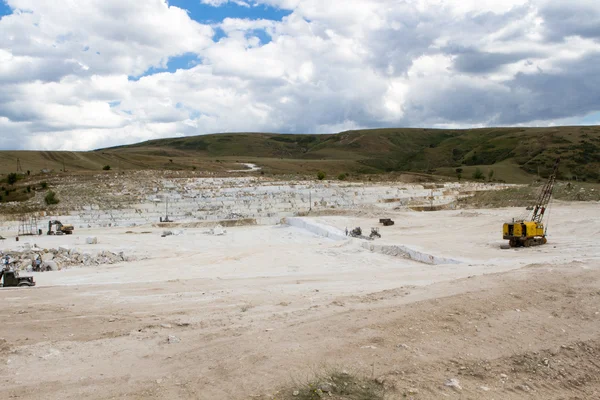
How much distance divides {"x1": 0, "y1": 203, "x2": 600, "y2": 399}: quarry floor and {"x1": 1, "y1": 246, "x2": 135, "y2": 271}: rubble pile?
1.08 metres

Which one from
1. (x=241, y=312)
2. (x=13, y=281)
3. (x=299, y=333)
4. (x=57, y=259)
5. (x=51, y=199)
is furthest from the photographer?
(x=51, y=199)

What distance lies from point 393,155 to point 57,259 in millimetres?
148409

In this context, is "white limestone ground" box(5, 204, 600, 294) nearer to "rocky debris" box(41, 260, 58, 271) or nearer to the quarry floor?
the quarry floor

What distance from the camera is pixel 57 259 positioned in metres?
20.8

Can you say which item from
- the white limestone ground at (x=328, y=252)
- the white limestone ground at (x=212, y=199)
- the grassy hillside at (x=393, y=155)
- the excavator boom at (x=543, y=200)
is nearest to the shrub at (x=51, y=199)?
the white limestone ground at (x=212, y=199)

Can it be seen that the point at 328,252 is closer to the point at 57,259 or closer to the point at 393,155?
the point at 57,259

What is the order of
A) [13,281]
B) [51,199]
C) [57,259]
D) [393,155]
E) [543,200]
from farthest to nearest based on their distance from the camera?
[393,155]
[51,199]
[543,200]
[57,259]
[13,281]

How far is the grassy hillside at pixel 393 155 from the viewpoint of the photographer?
90188 mm

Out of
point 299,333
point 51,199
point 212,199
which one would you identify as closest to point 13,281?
point 299,333

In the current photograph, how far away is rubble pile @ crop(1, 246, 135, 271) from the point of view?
19.7 metres

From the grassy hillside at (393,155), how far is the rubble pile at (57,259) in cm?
5663

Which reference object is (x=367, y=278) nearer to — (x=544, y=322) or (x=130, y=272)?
(x=544, y=322)

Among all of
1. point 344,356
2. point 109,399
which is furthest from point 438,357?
point 109,399

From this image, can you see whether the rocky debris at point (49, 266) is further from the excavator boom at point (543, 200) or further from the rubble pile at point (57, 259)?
the excavator boom at point (543, 200)
